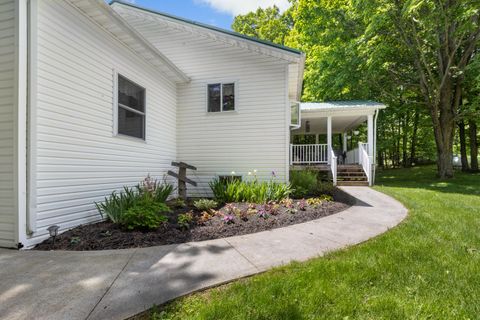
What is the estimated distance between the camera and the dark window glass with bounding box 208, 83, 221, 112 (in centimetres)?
846

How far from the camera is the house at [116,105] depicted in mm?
3650

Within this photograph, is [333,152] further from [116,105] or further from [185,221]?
[116,105]

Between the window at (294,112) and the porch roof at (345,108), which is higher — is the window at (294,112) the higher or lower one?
the lower one

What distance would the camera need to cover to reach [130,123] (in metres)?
6.31

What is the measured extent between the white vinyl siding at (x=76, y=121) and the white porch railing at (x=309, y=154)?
7.81 metres

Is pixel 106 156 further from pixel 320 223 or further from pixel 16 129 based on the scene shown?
pixel 320 223

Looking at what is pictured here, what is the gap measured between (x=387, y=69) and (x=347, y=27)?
2.96 meters

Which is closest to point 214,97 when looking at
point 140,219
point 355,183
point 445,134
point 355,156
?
point 140,219

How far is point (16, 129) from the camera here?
3557 mm

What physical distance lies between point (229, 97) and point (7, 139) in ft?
19.0

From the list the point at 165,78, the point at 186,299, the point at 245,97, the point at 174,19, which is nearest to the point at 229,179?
the point at 245,97

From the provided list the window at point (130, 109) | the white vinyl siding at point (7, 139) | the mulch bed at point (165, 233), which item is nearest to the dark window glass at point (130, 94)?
the window at point (130, 109)

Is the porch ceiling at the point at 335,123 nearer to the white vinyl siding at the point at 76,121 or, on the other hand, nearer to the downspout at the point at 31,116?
the white vinyl siding at the point at 76,121

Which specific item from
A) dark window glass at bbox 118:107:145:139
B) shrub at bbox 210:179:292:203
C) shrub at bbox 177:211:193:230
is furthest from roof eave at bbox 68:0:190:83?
shrub at bbox 177:211:193:230
